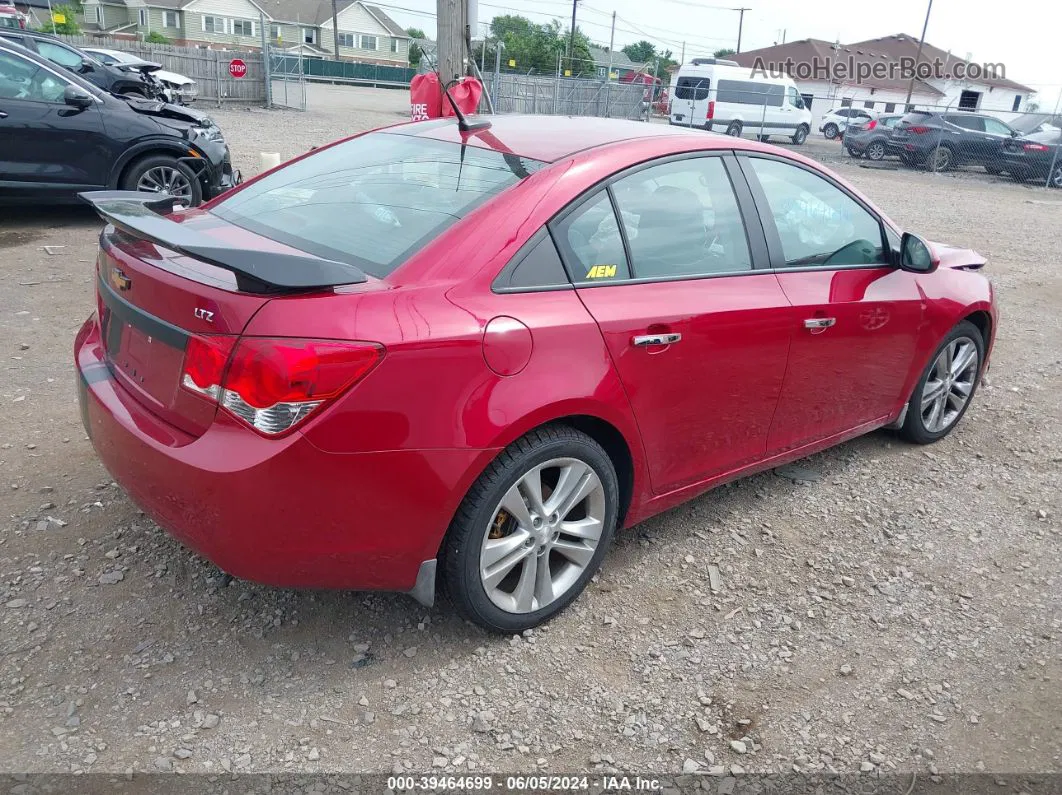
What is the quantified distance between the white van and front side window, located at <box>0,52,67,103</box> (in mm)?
22808

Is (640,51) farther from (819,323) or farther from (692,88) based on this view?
(819,323)

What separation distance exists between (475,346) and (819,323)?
169cm

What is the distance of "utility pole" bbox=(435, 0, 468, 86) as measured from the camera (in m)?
7.86

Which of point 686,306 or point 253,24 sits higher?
point 253,24

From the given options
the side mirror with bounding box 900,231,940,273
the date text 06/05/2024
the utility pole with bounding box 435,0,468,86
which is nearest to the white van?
the utility pole with bounding box 435,0,468,86

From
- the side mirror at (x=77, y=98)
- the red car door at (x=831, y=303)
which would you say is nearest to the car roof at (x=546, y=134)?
the red car door at (x=831, y=303)

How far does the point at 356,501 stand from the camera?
232 centimetres

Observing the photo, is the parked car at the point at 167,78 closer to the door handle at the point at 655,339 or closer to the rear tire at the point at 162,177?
the rear tire at the point at 162,177

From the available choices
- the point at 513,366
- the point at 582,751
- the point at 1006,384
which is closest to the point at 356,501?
the point at 513,366

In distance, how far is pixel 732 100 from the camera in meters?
28.4

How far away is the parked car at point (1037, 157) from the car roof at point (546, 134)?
71.5ft

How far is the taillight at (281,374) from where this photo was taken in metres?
2.18

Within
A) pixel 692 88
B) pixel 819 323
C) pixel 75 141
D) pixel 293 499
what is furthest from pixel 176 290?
pixel 692 88

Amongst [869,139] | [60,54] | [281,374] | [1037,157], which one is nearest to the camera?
[281,374]
